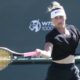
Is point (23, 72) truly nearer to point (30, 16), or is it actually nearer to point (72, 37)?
point (30, 16)

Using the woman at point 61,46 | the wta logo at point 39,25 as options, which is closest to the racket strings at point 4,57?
the woman at point 61,46

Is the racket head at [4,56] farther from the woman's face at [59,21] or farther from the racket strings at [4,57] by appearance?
the woman's face at [59,21]

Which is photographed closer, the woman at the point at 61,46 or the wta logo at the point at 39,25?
the woman at the point at 61,46

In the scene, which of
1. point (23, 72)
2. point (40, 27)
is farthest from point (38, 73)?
point (40, 27)

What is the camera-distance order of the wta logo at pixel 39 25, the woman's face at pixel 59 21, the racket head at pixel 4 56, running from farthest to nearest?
the wta logo at pixel 39 25
the racket head at pixel 4 56
the woman's face at pixel 59 21

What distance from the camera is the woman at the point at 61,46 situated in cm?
534

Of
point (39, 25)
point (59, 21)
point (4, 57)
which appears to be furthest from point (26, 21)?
point (59, 21)

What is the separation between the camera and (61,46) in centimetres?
536

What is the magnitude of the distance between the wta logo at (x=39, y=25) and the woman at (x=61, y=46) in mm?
1064

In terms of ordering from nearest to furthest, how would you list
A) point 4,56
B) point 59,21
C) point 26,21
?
point 59,21, point 4,56, point 26,21

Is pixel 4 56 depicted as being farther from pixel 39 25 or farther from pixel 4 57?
pixel 39 25

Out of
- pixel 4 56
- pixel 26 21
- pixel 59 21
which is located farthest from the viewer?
pixel 26 21

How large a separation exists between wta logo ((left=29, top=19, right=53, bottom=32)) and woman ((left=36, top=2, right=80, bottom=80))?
1064 mm

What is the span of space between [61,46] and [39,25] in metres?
1.35
